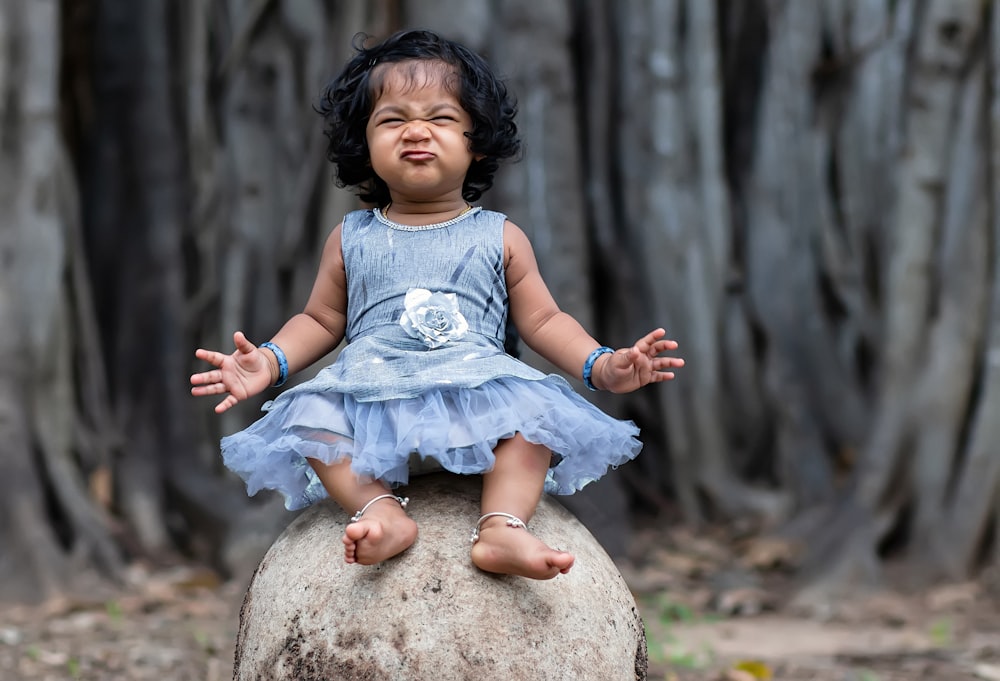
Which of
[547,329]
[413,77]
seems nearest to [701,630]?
[547,329]

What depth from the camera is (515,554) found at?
2.84m

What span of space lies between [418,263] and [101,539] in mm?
3553

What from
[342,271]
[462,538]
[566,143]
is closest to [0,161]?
[566,143]

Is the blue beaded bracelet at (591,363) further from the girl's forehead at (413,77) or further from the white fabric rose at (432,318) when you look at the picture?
the girl's forehead at (413,77)

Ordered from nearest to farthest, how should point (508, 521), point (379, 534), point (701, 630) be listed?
point (379, 534) → point (508, 521) → point (701, 630)

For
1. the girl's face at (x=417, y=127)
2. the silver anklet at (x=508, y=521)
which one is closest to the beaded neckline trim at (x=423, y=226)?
the girl's face at (x=417, y=127)

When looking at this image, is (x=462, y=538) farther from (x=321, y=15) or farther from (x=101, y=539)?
(x=321, y=15)

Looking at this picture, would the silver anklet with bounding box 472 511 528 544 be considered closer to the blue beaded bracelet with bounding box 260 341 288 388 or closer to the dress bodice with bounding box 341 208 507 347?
the dress bodice with bounding box 341 208 507 347

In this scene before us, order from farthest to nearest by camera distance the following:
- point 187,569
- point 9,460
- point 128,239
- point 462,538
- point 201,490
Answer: point 128,239 → point 201,490 → point 187,569 → point 9,460 → point 462,538

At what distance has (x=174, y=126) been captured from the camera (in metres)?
7.73

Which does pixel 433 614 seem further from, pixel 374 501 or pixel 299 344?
pixel 299 344

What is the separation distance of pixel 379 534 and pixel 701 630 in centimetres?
333

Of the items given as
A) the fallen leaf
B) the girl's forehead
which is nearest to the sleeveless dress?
the girl's forehead

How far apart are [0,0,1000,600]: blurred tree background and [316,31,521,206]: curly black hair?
301 centimetres
